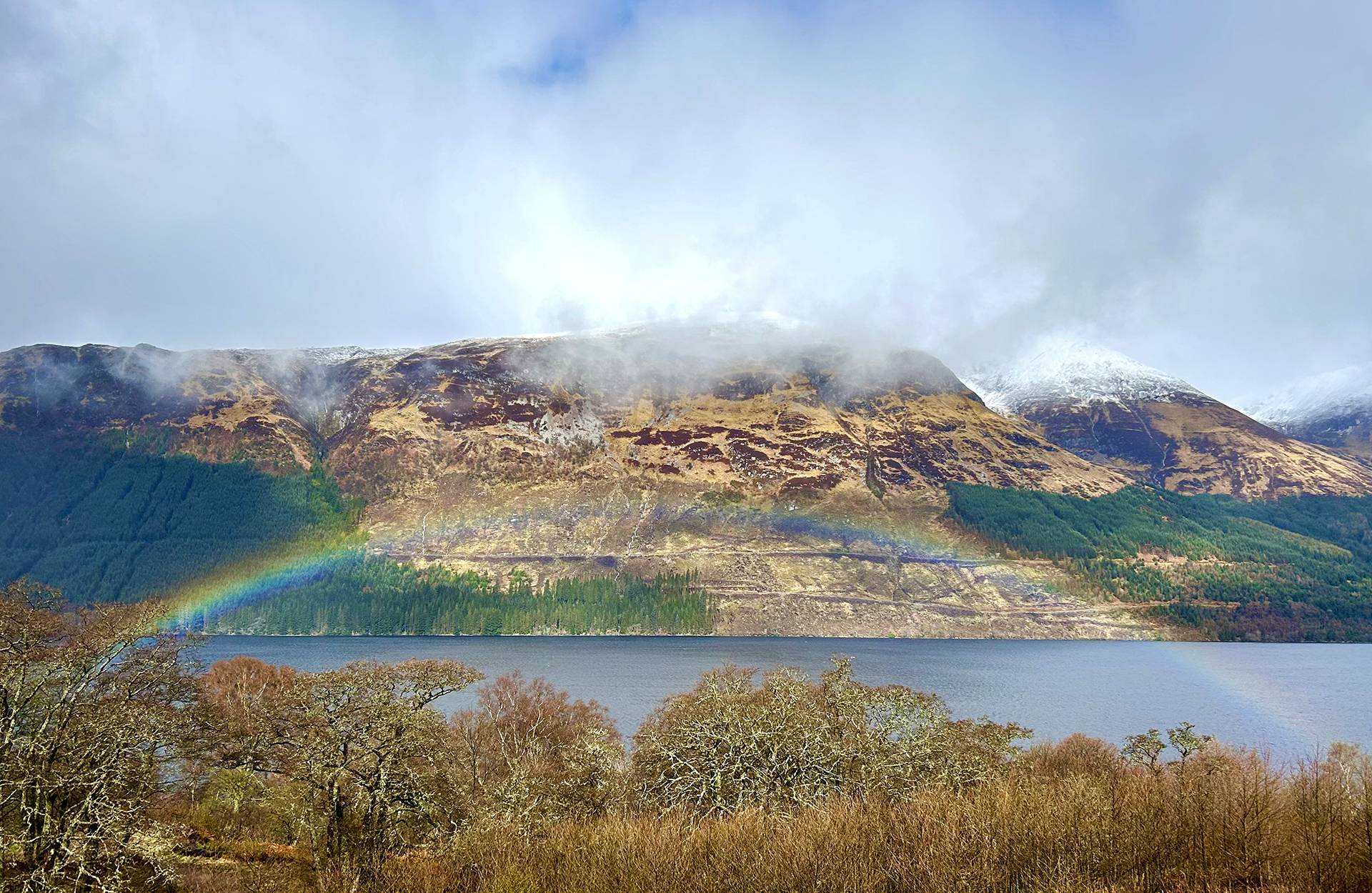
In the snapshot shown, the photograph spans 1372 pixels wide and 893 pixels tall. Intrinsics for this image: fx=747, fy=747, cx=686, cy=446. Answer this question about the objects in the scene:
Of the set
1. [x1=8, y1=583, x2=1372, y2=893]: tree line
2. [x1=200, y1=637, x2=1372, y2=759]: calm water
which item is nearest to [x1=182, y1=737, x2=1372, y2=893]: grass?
[x1=8, y1=583, x2=1372, y2=893]: tree line

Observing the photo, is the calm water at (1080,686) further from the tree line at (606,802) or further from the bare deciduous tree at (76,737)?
the bare deciduous tree at (76,737)

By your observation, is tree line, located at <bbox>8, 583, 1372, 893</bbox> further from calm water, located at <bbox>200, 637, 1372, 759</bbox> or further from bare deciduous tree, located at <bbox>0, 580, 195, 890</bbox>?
calm water, located at <bbox>200, 637, 1372, 759</bbox>

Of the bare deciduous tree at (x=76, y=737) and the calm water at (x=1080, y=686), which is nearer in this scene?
the bare deciduous tree at (x=76, y=737)

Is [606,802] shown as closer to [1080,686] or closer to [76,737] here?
[76,737]

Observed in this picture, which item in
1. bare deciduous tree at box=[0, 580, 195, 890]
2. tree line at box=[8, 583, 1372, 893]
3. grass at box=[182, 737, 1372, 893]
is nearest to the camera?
grass at box=[182, 737, 1372, 893]

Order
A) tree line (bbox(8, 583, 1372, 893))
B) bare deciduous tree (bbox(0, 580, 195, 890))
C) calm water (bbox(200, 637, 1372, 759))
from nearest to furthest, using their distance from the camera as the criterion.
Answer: tree line (bbox(8, 583, 1372, 893))
bare deciduous tree (bbox(0, 580, 195, 890))
calm water (bbox(200, 637, 1372, 759))

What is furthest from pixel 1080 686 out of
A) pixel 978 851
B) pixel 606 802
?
pixel 978 851

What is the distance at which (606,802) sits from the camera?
35688 mm

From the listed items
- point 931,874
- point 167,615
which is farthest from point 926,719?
point 167,615

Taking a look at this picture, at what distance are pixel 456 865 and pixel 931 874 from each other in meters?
12.9

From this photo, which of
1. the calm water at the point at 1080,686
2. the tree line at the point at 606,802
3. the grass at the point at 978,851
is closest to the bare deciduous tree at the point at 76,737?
the tree line at the point at 606,802

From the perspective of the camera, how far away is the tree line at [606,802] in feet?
62.8

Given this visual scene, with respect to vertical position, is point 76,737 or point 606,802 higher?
point 76,737

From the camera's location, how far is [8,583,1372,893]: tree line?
754 inches
